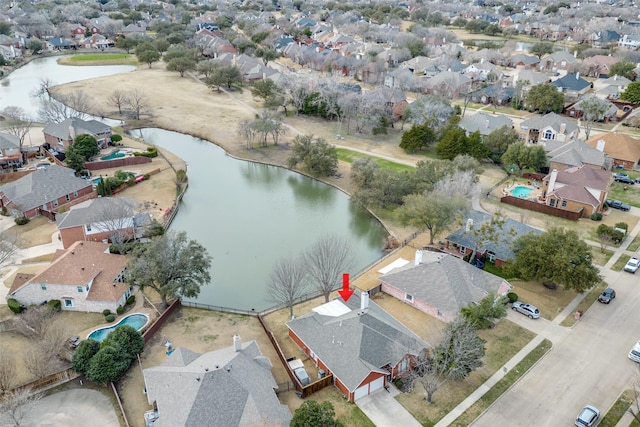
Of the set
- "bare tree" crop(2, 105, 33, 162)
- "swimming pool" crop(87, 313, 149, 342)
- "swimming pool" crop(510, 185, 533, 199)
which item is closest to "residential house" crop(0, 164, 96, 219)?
"bare tree" crop(2, 105, 33, 162)

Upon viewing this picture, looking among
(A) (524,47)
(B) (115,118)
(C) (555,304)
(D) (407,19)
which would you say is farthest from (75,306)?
(D) (407,19)

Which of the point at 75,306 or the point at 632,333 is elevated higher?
the point at 632,333

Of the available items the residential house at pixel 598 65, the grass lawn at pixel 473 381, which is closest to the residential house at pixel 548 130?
the grass lawn at pixel 473 381

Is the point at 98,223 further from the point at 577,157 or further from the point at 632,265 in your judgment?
the point at 577,157

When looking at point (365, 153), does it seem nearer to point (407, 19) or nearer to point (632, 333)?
point (632, 333)

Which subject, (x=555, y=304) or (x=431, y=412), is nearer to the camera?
(x=431, y=412)

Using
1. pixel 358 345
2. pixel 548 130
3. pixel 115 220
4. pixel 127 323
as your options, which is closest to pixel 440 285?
pixel 358 345

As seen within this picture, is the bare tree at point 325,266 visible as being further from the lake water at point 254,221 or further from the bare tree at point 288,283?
the lake water at point 254,221
